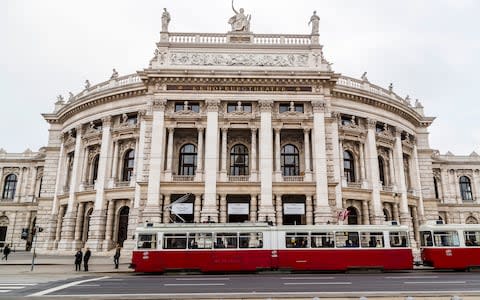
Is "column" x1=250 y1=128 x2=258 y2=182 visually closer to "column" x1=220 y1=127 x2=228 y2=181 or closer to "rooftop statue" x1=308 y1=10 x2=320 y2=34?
"column" x1=220 y1=127 x2=228 y2=181

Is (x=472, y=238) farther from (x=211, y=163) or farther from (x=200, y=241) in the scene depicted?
(x=211, y=163)

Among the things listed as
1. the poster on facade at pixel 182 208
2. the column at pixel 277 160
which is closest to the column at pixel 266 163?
the column at pixel 277 160

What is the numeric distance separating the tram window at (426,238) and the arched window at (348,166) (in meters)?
12.9

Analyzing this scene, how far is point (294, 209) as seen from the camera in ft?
107

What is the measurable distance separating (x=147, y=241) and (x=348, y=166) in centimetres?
2373

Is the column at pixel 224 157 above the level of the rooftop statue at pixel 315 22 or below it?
below

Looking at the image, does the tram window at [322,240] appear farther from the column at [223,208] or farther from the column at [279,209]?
the column at [223,208]

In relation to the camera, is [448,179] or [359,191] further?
[448,179]

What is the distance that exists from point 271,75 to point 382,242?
18.8 m

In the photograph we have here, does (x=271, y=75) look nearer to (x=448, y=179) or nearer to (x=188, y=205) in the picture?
(x=188, y=205)

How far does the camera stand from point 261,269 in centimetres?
2220

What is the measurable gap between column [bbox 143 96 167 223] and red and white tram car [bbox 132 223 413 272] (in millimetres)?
9110

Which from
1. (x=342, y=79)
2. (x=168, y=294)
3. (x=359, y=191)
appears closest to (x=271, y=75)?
(x=342, y=79)

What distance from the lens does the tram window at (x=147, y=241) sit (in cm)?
2202
